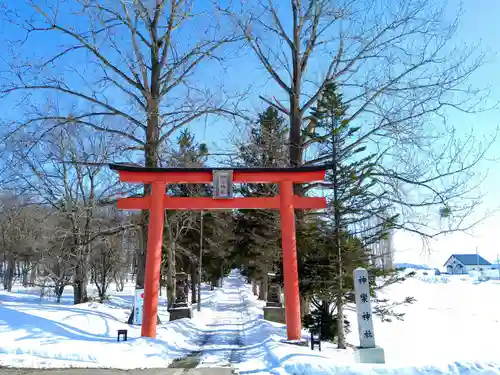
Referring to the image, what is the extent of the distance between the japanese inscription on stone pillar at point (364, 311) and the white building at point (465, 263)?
3395 inches

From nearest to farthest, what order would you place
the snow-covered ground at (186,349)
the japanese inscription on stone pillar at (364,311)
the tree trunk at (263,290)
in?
the snow-covered ground at (186,349) < the japanese inscription on stone pillar at (364,311) < the tree trunk at (263,290)

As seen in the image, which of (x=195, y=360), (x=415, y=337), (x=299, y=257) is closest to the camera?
(x=195, y=360)

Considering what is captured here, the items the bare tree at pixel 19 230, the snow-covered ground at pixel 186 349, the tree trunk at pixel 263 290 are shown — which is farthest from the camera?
the tree trunk at pixel 263 290

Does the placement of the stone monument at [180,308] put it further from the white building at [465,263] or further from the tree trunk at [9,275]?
the white building at [465,263]

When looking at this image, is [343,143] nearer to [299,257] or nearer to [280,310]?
[299,257]

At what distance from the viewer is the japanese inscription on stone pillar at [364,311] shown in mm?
9060

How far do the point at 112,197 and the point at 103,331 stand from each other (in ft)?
22.3

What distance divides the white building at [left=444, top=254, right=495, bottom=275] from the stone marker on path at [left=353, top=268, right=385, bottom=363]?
283 feet

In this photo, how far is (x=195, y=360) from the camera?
33.4 ft

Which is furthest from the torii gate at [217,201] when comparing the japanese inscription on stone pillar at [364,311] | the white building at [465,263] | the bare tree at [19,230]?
the white building at [465,263]

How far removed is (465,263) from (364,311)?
290 feet

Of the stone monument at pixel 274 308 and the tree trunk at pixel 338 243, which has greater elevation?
the tree trunk at pixel 338 243

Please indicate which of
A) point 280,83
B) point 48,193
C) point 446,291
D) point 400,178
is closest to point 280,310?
point 400,178

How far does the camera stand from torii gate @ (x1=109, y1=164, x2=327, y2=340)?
12.1 meters
